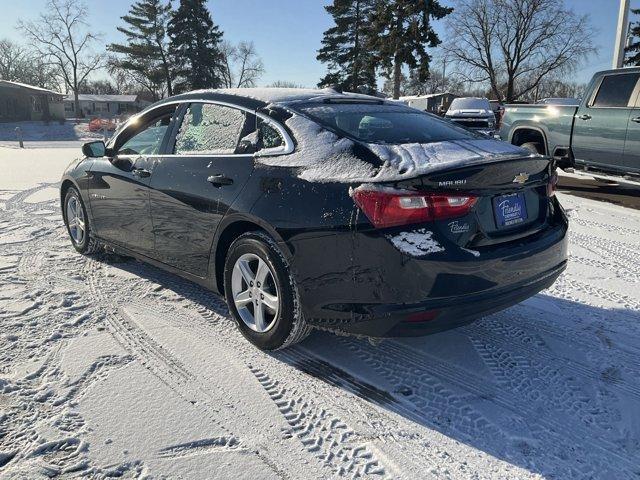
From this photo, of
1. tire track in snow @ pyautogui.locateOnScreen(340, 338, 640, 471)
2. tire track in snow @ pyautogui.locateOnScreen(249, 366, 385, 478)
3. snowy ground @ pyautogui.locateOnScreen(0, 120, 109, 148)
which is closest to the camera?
tire track in snow @ pyautogui.locateOnScreen(249, 366, 385, 478)

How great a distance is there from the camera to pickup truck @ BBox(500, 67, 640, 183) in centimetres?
780

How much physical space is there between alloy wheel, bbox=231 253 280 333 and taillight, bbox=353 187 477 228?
82 centimetres

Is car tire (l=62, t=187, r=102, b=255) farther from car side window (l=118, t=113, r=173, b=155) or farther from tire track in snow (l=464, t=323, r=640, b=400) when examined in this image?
tire track in snow (l=464, t=323, r=640, b=400)

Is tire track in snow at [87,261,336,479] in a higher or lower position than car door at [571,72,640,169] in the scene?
lower

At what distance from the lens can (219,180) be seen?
3.30 meters

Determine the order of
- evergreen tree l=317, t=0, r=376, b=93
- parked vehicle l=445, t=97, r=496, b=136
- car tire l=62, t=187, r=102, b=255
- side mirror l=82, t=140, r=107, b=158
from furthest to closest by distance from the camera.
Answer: evergreen tree l=317, t=0, r=376, b=93 → parked vehicle l=445, t=97, r=496, b=136 → car tire l=62, t=187, r=102, b=255 → side mirror l=82, t=140, r=107, b=158

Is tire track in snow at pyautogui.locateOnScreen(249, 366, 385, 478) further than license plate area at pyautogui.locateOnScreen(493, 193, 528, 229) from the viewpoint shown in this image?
No

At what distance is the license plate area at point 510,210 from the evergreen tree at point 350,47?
43.3 meters

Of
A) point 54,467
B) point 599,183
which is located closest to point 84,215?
point 54,467

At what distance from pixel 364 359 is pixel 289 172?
4.08 ft

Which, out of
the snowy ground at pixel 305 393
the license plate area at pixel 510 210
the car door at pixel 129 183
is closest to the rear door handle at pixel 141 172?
the car door at pixel 129 183

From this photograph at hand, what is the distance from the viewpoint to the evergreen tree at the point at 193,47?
49531 millimetres

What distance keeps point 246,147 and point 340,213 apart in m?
0.98

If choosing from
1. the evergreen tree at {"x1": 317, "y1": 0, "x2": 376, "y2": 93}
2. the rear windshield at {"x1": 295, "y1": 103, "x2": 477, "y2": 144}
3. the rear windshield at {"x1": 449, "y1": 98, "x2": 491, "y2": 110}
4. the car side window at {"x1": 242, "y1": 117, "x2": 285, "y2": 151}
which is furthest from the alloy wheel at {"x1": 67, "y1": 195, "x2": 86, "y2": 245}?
the evergreen tree at {"x1": 317, "y1": 0, "x2": 376, "y2": 93}
